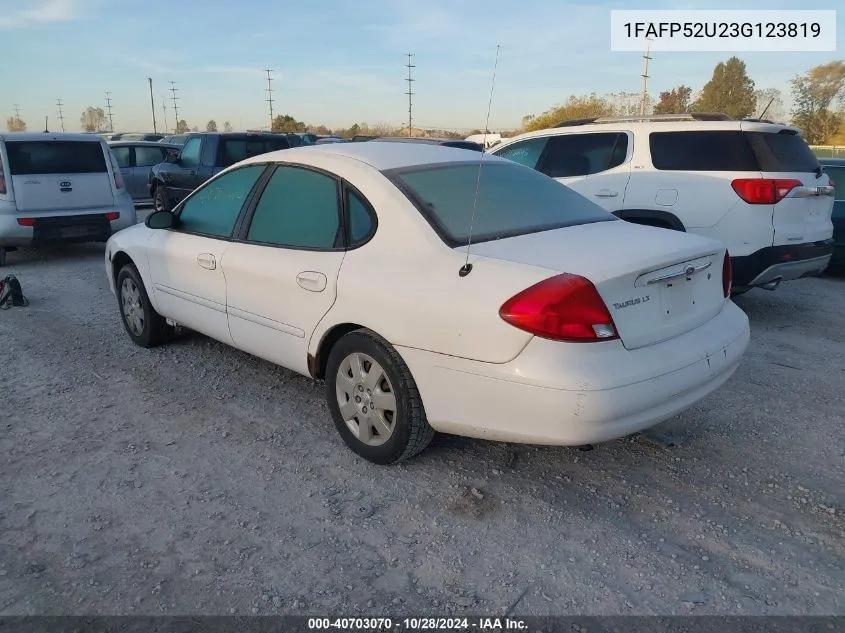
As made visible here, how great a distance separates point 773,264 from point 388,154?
3.64 m

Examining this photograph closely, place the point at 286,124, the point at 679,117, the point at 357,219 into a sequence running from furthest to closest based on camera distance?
the point at 286,124 < the point at 679,117 < the point at 357,219

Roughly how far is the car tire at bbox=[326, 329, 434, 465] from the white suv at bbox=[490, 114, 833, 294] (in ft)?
12.6

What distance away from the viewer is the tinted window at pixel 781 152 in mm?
5715

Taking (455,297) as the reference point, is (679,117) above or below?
above

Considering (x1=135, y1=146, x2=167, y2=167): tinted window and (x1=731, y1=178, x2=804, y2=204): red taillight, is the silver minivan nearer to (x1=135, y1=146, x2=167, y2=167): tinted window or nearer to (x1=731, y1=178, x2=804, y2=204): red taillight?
(x1=135, y1=146, x2=167, y2=167): tinted window

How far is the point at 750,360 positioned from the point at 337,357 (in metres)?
3.32

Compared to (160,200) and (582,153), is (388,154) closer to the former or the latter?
(582,153)

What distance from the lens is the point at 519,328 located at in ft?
8.84

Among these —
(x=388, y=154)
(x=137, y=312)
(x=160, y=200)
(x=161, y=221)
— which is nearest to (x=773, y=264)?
(x=388, y=154)

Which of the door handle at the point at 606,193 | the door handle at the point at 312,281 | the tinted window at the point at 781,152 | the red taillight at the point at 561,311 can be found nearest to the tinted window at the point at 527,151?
the door handle at the point at 606,193

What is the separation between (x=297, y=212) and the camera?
12.7 ft

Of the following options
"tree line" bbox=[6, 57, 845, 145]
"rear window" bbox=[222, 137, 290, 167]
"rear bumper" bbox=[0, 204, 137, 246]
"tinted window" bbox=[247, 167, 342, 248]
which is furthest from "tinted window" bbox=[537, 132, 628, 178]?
"tree line" bbox=[6, 57, 845, 145]

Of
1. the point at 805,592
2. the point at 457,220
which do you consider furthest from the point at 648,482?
the point at 457,220

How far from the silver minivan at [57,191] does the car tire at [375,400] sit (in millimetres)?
7217
